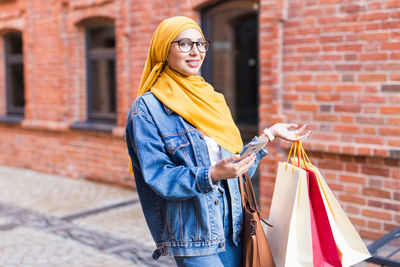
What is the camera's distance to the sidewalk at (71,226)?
4559 mm

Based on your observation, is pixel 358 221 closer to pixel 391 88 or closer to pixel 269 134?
pixel 391 88

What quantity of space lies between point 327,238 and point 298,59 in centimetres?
344

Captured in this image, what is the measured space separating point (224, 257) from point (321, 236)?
17.1 inches

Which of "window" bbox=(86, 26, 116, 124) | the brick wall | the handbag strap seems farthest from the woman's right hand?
"window" bbox=(86, 26, 116, 124)

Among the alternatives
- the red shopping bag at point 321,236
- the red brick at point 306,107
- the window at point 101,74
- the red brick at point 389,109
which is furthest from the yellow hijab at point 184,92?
the window at point 101,74

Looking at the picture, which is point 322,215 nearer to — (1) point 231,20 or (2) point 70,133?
(2) point 70,133

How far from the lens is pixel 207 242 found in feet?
6.61

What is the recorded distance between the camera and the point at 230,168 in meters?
1.81

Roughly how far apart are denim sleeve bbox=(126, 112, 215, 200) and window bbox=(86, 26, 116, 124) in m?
6.32

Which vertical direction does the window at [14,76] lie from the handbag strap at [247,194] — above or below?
above

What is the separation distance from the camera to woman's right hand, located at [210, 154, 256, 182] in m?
1.80

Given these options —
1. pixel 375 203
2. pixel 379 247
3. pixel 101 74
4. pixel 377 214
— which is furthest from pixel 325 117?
pixel 101 74

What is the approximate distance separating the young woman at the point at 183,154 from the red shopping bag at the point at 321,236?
0.33 m

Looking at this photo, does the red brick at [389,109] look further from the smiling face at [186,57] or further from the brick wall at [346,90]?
the smiling face at [186,57]
